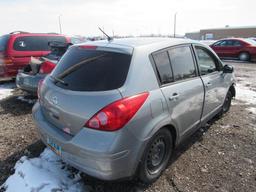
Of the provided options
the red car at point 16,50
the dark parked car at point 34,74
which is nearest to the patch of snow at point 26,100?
the dark parked car at point 34,74

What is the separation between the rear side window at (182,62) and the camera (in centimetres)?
296

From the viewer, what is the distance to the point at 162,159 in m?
2.92

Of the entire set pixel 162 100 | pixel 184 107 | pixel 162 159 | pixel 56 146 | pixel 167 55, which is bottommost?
pixel 162 159

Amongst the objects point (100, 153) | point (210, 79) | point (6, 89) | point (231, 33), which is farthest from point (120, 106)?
point (231, 33)

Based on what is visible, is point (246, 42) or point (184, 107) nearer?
point (184, 107)

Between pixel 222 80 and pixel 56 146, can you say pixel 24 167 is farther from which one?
pixel 222 80

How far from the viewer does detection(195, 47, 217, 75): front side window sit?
356 centimetres

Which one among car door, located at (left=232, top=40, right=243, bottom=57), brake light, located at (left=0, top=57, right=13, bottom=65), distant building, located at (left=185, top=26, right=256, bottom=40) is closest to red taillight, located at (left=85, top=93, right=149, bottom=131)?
Result: brake light, located at (left=0, top=57, right=13, bottom=65)

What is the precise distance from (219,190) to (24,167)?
2507mm

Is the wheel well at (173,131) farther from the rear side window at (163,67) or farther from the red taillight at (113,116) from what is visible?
the red taillight at (113,116)

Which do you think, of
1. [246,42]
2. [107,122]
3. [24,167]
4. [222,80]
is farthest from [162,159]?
[246,42]

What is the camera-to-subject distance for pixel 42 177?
274 centimetres

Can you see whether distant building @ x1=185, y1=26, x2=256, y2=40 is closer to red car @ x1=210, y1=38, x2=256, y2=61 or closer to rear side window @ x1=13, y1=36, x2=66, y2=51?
red car @ x1=210, y1=38, x2=256, y2=61

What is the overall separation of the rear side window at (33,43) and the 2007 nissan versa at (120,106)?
17.1 ft
